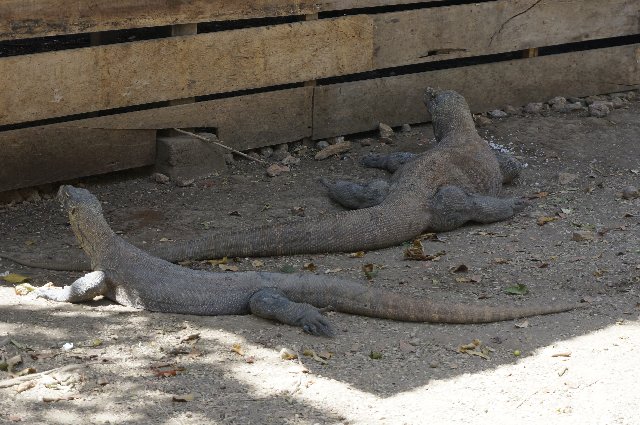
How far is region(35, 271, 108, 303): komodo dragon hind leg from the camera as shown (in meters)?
5.66

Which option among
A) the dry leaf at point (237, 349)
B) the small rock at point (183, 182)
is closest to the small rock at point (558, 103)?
the small rock at point (183, 182)

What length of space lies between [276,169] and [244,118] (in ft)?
1.60

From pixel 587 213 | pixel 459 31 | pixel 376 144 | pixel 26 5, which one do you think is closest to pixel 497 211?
pixel 587 213

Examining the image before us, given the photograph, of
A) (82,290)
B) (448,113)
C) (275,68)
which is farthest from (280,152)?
(82,290)

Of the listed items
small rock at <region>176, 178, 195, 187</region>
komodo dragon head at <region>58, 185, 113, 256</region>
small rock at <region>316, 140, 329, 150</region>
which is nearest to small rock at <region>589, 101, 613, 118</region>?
small rock at <region>316, 140, 329, 150</region>

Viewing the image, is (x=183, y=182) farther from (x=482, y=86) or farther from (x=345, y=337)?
(x=482, y=86)

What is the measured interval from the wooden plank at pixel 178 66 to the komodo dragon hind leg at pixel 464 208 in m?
1.73

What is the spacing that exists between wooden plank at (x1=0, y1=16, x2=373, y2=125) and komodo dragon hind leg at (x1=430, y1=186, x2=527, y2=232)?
5.67 ft

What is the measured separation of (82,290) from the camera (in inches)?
223

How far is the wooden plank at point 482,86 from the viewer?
8.66 meters

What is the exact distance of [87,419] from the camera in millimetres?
4207

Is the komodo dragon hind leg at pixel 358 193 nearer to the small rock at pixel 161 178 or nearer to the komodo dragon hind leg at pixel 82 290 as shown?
the small rock at pixel 161 178

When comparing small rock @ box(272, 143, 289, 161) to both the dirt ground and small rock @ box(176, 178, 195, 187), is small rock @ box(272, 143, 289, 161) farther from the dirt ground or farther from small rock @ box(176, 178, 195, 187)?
small rock @ box(176, 178, 195, 187)

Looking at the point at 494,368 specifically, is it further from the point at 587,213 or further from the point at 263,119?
the point at 263,119
